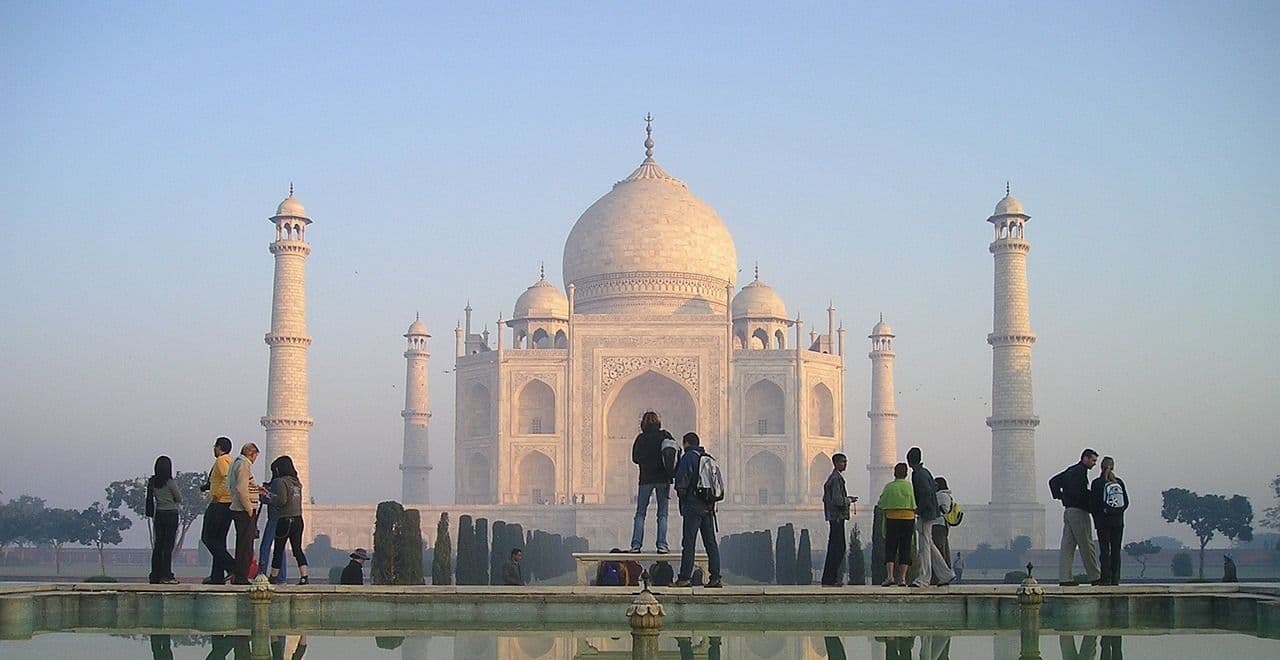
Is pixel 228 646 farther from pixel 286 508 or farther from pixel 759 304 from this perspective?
pixel 759 304

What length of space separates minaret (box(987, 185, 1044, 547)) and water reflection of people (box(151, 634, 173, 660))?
26711 mm

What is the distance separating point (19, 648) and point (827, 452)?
3029cm

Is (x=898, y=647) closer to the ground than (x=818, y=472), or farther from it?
closer to the ground

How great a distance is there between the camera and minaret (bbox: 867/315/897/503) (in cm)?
4147

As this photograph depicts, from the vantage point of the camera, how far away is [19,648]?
8.48 m

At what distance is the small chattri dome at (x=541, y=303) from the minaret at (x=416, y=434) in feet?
10.8

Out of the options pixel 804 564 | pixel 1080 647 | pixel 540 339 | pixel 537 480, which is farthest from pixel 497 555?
pixel 540 339

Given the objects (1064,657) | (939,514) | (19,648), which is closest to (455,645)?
(19,648)

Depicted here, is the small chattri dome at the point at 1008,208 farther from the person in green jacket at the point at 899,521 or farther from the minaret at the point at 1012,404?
the person in green jacket at the point at 899,521

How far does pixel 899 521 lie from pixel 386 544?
9560 millimetres

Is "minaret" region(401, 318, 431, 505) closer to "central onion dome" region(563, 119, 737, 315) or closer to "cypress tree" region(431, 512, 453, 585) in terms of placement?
"central onion dome" region(563, 119, 737, 315)

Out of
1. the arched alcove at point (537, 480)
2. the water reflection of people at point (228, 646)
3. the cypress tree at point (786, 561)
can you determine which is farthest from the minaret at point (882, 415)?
the water reflection of people at point (228, 646)

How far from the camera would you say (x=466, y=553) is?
861 inches

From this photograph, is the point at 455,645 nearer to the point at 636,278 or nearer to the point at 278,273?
the point at 278,273
